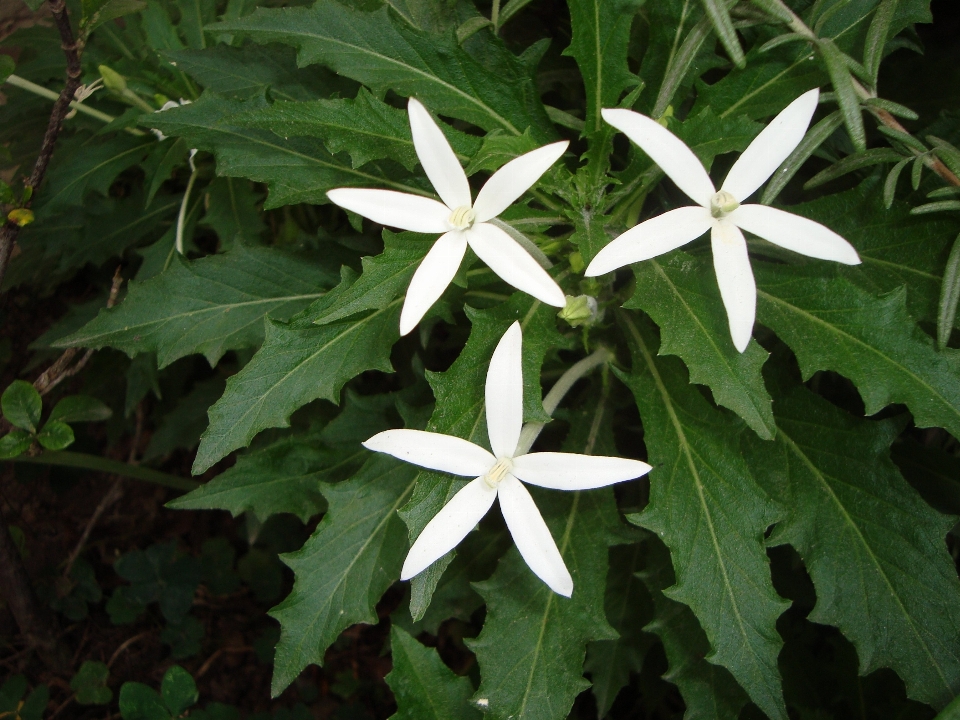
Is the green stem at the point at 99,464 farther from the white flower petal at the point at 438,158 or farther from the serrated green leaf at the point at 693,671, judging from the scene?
the serrated green leaf at the point at 693,671

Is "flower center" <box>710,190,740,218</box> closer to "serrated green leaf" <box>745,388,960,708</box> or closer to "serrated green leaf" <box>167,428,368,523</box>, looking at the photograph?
"serrated green leaf" <box>745,388,960,708</box>

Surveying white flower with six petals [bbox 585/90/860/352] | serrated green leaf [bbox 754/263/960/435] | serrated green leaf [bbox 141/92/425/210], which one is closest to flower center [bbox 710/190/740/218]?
white flower with six petals [bbox 585/90/860/352]

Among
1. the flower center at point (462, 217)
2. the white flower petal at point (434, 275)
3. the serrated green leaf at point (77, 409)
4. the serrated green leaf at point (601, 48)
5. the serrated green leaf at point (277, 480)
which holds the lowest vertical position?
the serrated green leaf at point (277, 480)

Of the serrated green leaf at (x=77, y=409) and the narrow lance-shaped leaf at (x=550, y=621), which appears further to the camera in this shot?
the serrated green leaf at (x=77, y=409)

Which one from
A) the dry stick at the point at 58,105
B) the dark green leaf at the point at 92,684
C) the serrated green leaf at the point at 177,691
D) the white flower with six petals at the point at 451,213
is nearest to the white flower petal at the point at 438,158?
the white flower with six petals at the point at 451,213

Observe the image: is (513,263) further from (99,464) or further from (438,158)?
(99,464)

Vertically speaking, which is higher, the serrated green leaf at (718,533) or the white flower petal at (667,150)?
the white flower petal at (667,150)

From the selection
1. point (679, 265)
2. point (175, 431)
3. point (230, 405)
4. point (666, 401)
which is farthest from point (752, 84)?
point (175, 431)
